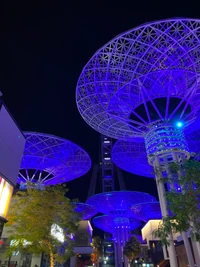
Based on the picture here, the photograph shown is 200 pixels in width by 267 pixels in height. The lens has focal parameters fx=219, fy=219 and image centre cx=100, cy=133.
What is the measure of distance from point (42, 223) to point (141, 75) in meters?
20.2

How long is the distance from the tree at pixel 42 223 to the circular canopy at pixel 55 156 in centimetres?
2307

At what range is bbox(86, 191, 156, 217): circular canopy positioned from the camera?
57125 mm

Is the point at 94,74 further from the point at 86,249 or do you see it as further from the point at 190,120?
the point at 86,249

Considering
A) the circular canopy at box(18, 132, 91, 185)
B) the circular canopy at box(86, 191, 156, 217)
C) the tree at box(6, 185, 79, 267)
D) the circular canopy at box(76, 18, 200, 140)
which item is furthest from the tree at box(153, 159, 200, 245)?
the circular canopy at box(86, 191, 156, 217)

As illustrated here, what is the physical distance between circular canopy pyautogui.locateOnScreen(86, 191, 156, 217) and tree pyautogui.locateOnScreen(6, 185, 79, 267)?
36.9 meters

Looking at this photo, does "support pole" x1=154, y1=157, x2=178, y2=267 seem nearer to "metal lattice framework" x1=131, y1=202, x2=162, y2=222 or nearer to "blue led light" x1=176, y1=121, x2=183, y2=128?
"blue led light" x1=176, y1=121, x2=183, y2=128

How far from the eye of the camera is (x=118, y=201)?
60.1 meters

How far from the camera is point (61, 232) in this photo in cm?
2067

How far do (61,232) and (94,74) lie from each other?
Answer: 19.3 metres

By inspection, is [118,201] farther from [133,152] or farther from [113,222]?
[133,152]

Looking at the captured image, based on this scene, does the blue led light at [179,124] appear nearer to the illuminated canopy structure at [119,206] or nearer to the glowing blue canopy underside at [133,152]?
the glowing blue canopy underside at [133,152]

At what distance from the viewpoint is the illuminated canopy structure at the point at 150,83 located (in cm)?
2512

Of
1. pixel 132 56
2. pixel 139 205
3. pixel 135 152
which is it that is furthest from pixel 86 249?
pixel 132 56

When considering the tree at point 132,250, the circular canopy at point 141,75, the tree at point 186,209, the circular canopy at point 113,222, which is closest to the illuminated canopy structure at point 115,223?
the circular canopy at point 113,222
